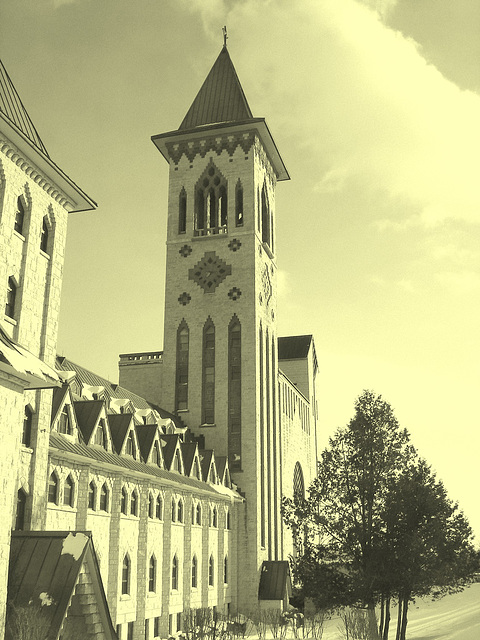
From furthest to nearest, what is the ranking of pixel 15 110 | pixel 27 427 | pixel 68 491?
1. pixel 68 491
2. pixel 15 110
3. pixel 27 427

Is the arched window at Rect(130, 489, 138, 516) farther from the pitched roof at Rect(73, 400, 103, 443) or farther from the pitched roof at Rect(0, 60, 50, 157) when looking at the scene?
the pitched roof at Rect(0, 60, 50, 157)

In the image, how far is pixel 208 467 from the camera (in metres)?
48.8

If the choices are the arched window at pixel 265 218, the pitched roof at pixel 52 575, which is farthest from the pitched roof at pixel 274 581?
the pitched roof at pixel 52 575

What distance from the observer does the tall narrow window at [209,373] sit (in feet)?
185

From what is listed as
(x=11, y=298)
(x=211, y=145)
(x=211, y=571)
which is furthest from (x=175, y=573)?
(x=211, y=145)

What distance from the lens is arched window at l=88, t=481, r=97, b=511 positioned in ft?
106

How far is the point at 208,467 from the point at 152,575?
37.5 ft

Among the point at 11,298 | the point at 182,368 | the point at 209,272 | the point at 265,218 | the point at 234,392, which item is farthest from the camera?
the point at 265,218

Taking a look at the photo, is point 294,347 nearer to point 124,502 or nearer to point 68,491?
point 124,502

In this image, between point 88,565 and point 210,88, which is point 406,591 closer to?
point 88,565

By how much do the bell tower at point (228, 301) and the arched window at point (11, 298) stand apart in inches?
1277

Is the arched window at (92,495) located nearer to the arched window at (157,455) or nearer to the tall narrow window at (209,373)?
the arched window at (157,455)

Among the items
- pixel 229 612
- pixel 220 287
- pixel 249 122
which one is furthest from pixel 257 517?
pixel 249 122

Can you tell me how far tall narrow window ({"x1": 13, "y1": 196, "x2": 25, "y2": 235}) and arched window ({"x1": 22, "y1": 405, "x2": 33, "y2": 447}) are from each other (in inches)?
251
